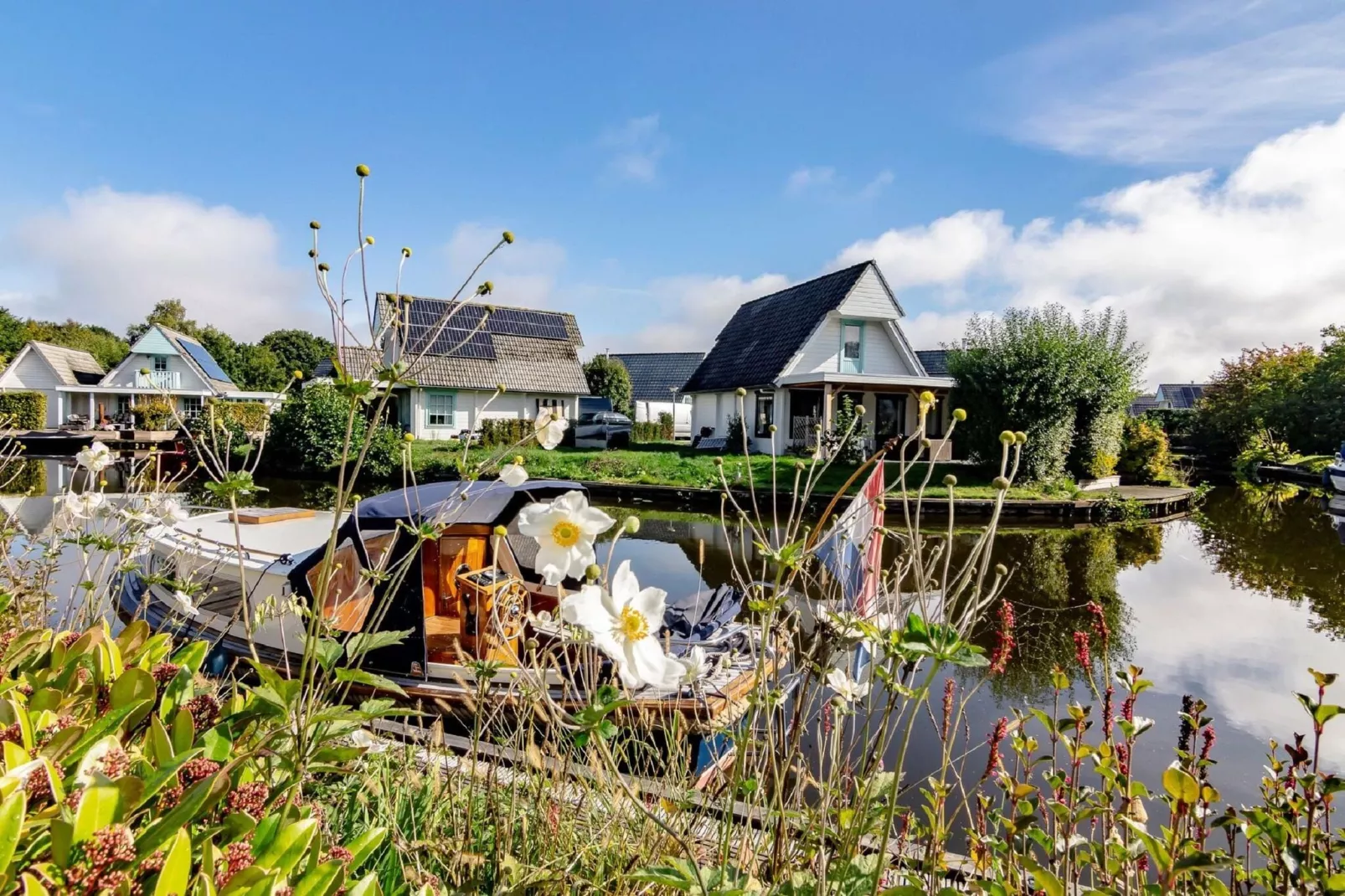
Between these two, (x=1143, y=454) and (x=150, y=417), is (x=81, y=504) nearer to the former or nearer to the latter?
(x=1143, y=454)

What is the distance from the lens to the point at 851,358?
27.1m

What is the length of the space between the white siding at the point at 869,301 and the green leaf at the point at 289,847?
26.7m

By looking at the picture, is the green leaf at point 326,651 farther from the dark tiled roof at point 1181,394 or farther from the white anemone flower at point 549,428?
the dark tiled roof at point 1181,394

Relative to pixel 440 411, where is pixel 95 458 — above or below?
below

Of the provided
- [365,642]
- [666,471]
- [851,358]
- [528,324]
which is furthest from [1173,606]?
[528,324]

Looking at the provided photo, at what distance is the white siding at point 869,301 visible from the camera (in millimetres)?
26500

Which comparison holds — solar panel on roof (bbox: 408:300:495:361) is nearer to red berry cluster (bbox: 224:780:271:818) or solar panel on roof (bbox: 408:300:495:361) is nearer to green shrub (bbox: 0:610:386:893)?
green shrub (bbox: 0:610:386:893)

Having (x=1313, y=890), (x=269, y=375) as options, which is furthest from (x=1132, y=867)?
(x=269, y=375)

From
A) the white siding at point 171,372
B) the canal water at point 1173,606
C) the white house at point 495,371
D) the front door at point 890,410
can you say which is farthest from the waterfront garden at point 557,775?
the white siding at point 171,372

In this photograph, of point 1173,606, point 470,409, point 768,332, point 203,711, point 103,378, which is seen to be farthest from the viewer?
point 103,378

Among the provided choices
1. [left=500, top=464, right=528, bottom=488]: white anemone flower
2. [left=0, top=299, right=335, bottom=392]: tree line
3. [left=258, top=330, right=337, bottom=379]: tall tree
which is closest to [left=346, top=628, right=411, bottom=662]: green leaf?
[left=500, top=464, right=528, bottom=488]: white anemone flower

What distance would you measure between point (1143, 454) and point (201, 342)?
6272 cm

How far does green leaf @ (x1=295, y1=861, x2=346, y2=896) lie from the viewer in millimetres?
1136

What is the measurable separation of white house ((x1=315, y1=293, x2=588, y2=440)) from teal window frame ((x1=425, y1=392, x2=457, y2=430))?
35mm
